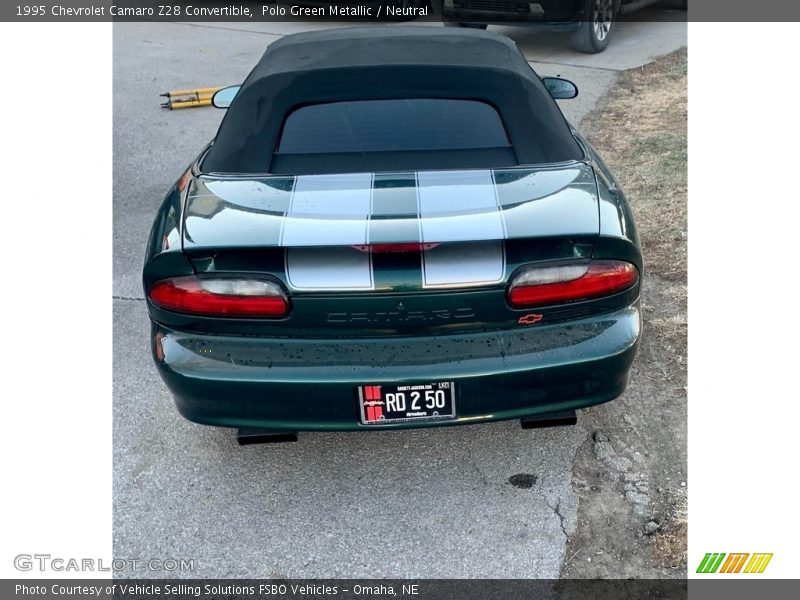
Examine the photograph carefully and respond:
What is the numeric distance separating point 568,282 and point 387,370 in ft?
1.91

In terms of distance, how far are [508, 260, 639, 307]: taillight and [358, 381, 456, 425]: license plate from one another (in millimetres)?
336

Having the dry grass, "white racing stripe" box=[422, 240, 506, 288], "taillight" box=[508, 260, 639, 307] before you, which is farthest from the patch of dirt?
"white racing stripe" box=[422, 240, 506, 288]

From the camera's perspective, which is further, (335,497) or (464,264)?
(335,497)

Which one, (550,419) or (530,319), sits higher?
(530,319)

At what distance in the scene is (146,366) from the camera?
11.4 feet

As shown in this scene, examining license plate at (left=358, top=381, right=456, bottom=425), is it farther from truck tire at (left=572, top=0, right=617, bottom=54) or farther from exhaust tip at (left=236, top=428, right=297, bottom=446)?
truck tire at (left=572, top=0, right=617, bottom=54)

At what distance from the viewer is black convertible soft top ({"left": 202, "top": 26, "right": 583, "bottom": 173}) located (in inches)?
111

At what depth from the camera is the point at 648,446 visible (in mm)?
2869

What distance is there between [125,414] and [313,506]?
966 mm

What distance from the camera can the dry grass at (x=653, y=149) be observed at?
442cm
